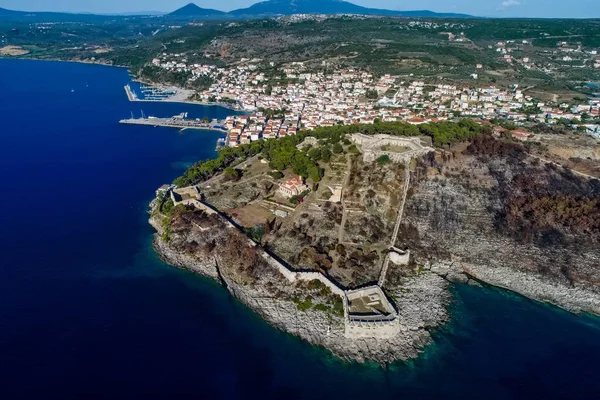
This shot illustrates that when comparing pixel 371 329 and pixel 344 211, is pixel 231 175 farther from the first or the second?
pixel 371 329

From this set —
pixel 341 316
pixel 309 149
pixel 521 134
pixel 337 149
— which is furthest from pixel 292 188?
pixel 521 134

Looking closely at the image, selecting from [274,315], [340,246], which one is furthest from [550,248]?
[274,315]

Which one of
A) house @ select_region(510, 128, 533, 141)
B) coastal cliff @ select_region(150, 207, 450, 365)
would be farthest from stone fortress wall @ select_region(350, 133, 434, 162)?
coastal cliff @ select_region(150, 207, 450, 365)

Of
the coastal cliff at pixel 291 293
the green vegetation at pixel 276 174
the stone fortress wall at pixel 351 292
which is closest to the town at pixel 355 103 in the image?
the green vegetation at pixel 276 174

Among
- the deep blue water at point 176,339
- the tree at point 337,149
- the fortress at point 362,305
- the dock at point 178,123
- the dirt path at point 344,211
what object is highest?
the tree at point 337,149

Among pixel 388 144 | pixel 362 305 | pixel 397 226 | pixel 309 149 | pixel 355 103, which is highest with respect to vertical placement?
pixel 355 103

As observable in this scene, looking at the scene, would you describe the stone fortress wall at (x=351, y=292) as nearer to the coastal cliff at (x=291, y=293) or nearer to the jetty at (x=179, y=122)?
the coastal cliff at (x=291, y=293)

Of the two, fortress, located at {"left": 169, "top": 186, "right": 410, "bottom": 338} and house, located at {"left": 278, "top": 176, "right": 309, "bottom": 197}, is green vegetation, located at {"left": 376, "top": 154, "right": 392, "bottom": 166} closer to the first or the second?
house, located at {"left": 278, "top": 176, "right": 309, "bottom": 197}
